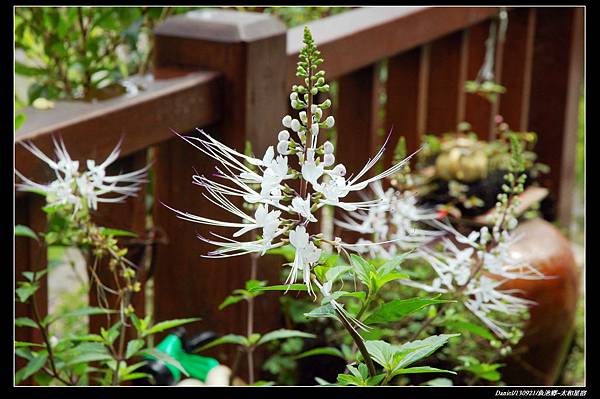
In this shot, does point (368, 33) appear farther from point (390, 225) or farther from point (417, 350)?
point (417, 350)

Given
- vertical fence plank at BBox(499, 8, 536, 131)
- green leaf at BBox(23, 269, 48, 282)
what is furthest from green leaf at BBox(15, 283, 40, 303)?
vertical fence plank at BBox(499, 8, 536, 131)

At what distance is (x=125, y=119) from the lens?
1543mm

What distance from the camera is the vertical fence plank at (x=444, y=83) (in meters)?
2.66

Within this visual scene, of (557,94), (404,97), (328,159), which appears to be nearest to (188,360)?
(328,159)

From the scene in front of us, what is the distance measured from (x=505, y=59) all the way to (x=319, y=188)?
246cm

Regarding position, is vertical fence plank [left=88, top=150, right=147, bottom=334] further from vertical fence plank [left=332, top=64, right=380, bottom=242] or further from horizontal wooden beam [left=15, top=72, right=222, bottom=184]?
vertical fence plank [left=332, top=64, right=380, bottom=242]

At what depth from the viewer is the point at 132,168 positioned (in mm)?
1617

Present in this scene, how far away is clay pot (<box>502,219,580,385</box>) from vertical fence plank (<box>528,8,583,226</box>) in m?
0.85

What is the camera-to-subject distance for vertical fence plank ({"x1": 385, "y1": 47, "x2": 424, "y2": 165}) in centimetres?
248

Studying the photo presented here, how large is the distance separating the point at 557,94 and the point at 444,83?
2.50ft

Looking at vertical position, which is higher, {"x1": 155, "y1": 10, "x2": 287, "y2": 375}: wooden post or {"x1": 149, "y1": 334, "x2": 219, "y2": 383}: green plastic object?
{"x1": 155, "y1": 10, "x2": 287, "y2": 375}: wooden post

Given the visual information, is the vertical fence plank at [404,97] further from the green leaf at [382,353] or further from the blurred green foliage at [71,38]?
the green leaf at [382,353]

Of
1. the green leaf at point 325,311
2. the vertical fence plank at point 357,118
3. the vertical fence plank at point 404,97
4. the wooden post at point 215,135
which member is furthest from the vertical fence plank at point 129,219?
the vertical fence plank at point 404,97
